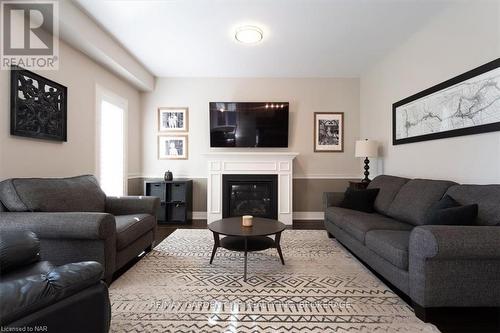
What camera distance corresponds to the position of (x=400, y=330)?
1.64 metres

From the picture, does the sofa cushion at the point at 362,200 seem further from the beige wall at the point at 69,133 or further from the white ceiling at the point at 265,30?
the beige wall at the point at 69,133

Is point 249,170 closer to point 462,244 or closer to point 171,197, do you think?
point 171,197

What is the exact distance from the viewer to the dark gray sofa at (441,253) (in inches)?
63.3

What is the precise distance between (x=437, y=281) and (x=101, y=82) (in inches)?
178

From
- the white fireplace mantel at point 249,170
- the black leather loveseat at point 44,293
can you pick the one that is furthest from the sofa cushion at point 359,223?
the black leather loveseat at point 44,293

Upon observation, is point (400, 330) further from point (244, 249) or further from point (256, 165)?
point (256, 165)

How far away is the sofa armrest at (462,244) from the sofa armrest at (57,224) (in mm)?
2422

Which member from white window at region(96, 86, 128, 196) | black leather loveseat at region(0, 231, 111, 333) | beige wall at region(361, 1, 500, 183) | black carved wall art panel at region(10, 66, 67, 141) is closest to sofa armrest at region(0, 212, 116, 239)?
black leather loveseat at region(0, 231, 111, 333)

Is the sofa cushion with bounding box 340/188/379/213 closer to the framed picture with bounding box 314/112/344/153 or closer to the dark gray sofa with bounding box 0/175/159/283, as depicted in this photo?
the framed picture with bounding box 314/112/344/153

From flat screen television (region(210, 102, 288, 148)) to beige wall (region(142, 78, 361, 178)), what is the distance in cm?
22

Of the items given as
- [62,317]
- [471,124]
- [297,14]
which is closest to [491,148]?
[471,124]

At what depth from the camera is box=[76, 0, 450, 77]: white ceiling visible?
2695 mm

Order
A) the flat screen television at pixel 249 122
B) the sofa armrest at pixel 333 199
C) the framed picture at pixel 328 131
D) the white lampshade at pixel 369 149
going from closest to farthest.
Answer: the sofa armrest at pixel 333 199
the white lampshade at pixel 369 149
the flat screen television at pixel 249 122
the framed picture at pixel 328 131

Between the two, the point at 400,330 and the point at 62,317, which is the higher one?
the point at 62,317
